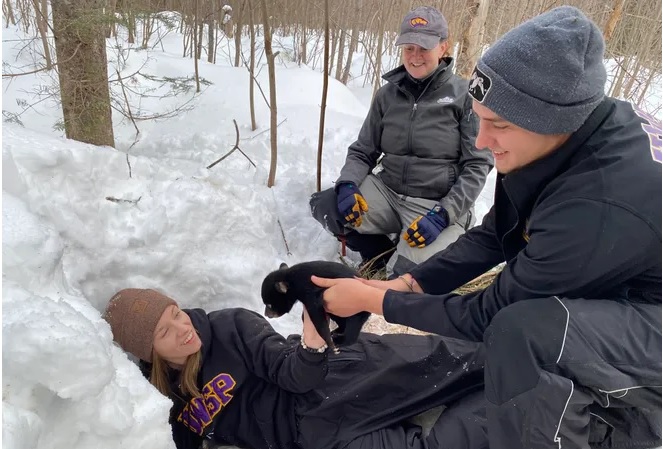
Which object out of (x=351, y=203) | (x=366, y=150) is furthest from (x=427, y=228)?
(x=366, y=150)

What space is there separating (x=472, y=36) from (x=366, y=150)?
1.78 m

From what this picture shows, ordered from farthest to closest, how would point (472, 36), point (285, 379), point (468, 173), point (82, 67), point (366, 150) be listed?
point (472, 36), point (366, 150), point (468, 173), point (82, 67), point (285, 379)

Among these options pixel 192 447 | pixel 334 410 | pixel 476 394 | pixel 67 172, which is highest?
pixel 67 172

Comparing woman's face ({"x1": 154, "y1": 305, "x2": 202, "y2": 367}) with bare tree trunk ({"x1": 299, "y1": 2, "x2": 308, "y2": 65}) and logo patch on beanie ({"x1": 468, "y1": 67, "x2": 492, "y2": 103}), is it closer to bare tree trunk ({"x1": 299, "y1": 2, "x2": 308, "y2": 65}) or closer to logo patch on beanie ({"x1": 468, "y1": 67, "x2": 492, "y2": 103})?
logo patch on beanie ({"x1": 468, "y1": 67, "x2": 492, "y2": 103})

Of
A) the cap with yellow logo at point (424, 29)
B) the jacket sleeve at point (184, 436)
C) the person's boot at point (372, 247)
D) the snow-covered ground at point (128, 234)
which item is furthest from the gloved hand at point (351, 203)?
the jacket sleeve at point (184, 436)

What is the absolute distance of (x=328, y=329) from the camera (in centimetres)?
170

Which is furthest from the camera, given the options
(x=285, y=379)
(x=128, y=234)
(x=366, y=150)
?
(x=366, y=150)

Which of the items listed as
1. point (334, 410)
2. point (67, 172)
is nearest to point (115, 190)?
point (67, 172)

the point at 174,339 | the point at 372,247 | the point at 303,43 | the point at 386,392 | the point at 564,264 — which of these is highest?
the point at 564,264

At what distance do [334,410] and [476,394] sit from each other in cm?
53

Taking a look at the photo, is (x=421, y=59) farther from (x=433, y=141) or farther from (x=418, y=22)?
(x=433, y=141)

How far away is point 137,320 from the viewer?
1818 millimetres

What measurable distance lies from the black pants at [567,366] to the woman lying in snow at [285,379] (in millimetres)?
505

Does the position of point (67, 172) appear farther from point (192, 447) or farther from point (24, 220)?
point (192, 447)
